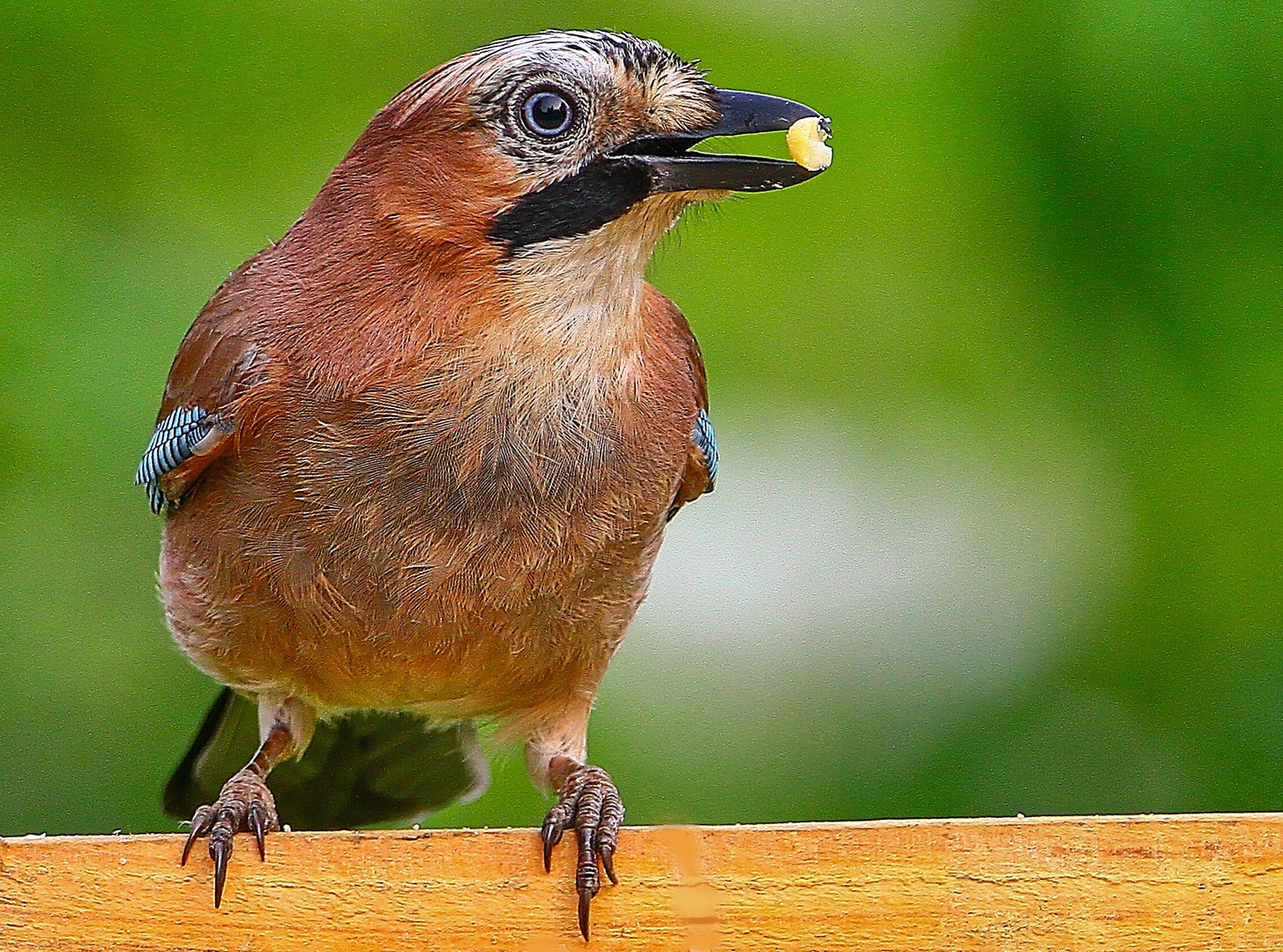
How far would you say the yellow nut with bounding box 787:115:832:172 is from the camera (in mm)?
2670

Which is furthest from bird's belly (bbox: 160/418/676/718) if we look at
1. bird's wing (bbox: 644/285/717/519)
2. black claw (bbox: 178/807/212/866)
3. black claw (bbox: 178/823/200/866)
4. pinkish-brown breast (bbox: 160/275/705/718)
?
black claw (bbox: 178/823/200/866)

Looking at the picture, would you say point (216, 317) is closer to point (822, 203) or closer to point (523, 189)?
point (523, 189)

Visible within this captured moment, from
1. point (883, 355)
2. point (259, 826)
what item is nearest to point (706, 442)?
point (883, 355)

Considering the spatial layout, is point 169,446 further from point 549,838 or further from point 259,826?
point 549,838

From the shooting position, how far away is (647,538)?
311 cm

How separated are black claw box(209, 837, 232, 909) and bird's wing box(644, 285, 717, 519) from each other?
43.4 inches

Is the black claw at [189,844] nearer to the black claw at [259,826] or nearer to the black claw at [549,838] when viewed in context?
the black claw at [259,826]

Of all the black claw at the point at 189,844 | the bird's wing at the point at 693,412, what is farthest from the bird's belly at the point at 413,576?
the black claw at the point at 189,844

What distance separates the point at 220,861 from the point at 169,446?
934mm

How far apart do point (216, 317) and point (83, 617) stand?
71cm

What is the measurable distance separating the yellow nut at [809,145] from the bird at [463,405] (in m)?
0.01

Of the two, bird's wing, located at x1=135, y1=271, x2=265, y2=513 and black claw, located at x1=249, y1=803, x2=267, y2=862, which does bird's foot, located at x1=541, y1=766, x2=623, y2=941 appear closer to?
black claw, located at x1=249, y1=803, x2=267, y2=862

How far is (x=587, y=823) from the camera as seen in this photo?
271 cm

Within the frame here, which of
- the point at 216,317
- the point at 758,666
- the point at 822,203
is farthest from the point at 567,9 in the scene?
the point at 758,666
